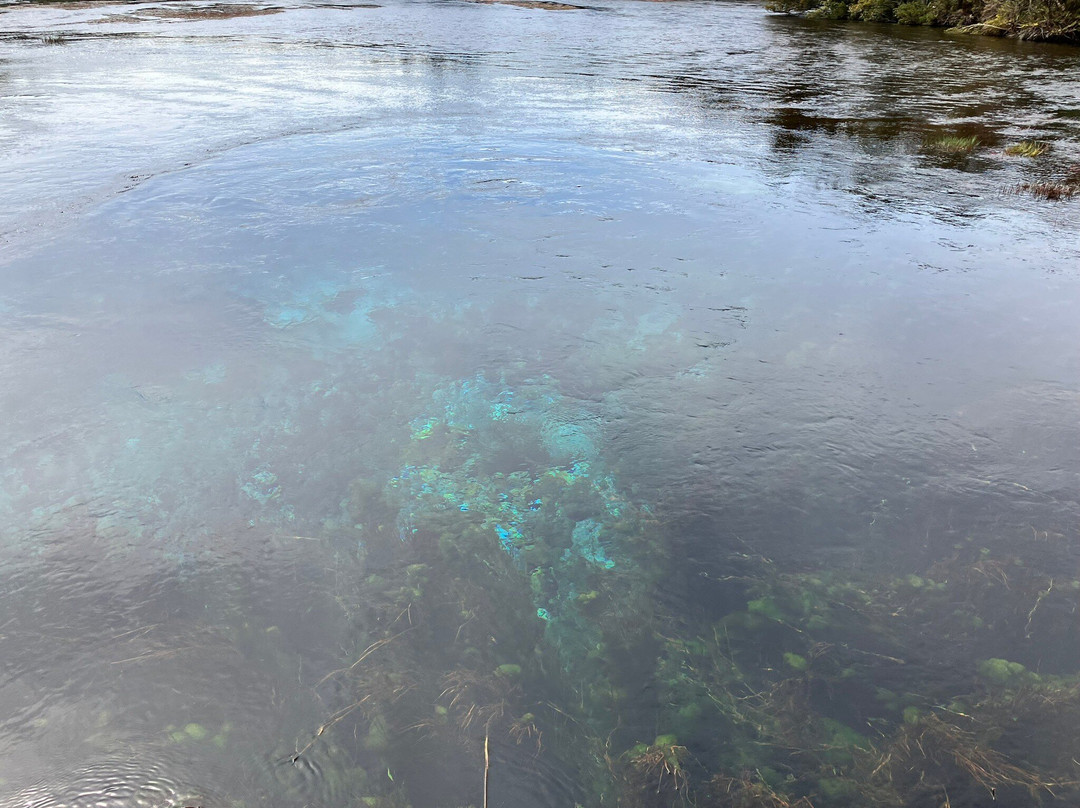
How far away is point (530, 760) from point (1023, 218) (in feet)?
29.8

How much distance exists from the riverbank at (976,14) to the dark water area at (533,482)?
19517mm

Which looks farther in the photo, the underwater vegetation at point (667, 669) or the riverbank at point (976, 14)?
the riverbank at point (976, 14)

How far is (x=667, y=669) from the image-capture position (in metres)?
3.59

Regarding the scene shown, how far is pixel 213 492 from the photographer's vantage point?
462 cm

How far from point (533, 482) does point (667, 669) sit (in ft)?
5.19

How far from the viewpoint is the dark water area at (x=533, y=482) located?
3248mm

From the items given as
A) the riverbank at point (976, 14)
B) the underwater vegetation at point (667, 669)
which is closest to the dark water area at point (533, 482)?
the underwater vegetation at point (667, 669)

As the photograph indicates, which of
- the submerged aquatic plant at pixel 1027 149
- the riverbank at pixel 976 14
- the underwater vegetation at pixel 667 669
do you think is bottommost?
the underwater vegetation at pixel 667 669

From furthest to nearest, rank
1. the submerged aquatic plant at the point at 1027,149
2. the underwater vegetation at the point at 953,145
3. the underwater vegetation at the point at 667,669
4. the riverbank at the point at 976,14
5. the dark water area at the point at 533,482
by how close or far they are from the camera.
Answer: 1. the riverbank at the point at 976,14
2. the underwater vegetation at the point at 953,145
3. the submerged aquatic plant at the point at 1027,149
4. the dark water area at the point at 533,482
5. the underwater vegetation at the point at 667,669

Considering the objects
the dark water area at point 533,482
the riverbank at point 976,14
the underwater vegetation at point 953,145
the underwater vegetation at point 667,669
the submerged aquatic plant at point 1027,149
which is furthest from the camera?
the riverbank at point 976,14

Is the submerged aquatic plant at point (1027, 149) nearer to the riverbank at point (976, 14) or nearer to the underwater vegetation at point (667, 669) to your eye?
the underwater vegetation at point (667, 669)

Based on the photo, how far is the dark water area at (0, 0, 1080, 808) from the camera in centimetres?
325

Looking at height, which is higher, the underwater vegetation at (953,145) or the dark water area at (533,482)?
the underwater vegetation at (953,145)

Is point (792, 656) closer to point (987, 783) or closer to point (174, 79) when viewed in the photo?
point (987, 783)
